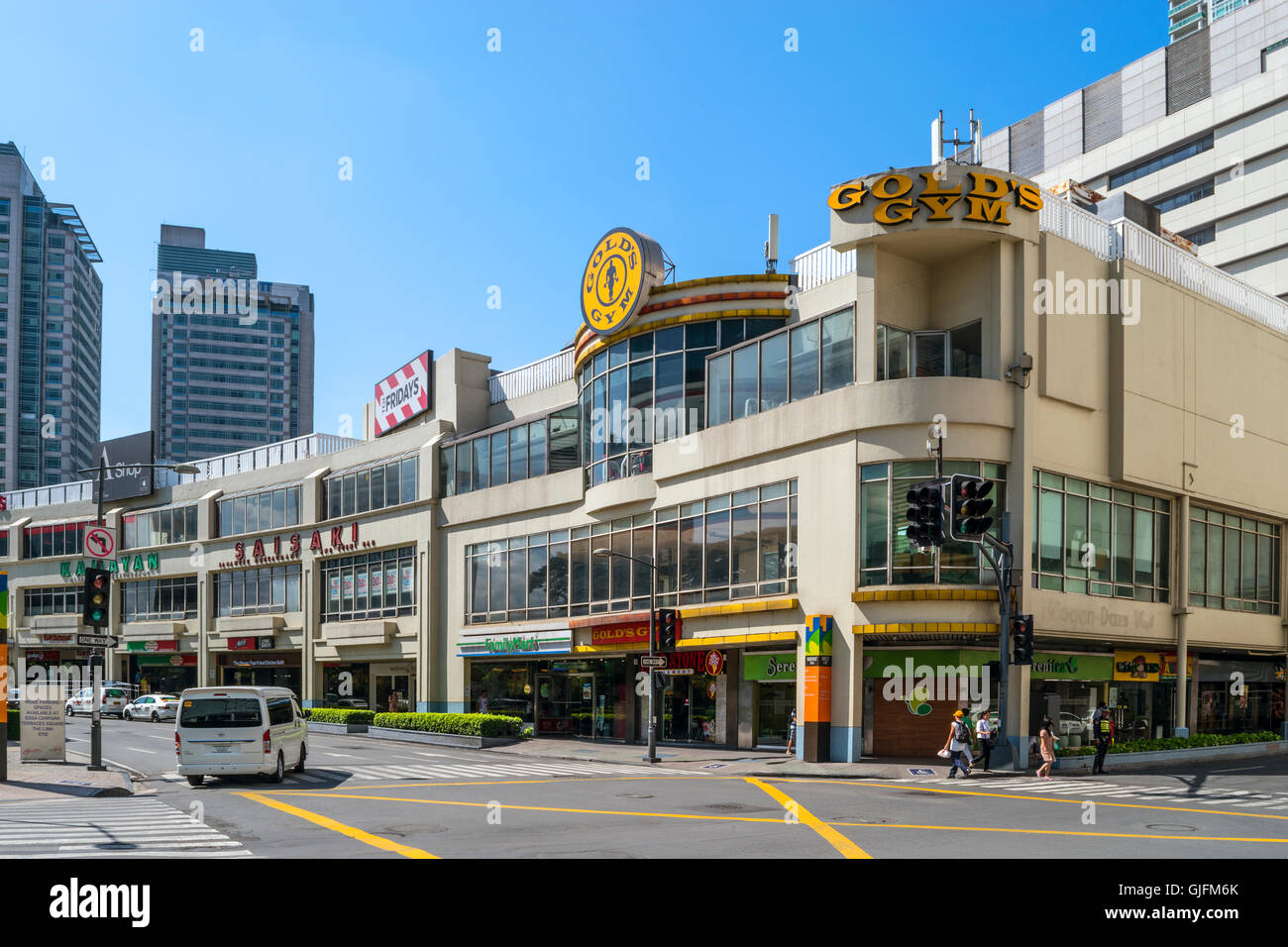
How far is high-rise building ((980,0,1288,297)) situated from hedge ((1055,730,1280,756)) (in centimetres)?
3808

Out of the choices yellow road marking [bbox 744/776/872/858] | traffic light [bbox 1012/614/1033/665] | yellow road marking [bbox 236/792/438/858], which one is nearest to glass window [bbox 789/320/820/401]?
traffic light [bbox 1012/614/1033/665]

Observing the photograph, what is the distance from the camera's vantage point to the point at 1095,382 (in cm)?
3694

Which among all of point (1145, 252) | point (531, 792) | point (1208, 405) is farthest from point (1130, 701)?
point (531, 792)

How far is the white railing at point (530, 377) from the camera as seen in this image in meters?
51.6

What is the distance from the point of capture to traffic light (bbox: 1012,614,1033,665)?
29.8 m

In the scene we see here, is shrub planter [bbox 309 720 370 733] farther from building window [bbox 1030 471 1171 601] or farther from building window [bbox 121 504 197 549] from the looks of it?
building window [bbox 1030 471 1171 601]

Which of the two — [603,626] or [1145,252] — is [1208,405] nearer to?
[1145,252]

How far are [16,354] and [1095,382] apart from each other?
180874mm

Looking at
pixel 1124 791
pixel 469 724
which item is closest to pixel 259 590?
pixel 469 724

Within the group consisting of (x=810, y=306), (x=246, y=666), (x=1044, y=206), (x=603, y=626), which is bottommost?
(x=246, y=666)

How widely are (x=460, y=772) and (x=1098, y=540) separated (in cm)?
2060

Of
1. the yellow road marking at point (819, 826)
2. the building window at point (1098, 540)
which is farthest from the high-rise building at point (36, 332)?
the yellow road marking at point (819, 826)

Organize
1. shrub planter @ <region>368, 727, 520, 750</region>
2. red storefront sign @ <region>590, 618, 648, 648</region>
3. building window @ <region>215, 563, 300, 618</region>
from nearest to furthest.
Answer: red storefront sign @ <region>590, 618, 648, 648</region> → shrub planter @ <region>368, 727, 520, 750</region> → building window @ <region>215, 563, 300, 618</region>

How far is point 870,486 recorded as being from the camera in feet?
112
